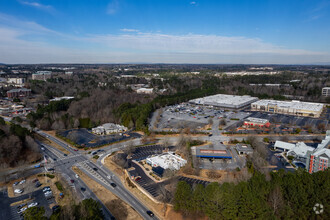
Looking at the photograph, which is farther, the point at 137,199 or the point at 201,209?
the point at 137,199

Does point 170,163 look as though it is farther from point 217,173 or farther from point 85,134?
point 85,134

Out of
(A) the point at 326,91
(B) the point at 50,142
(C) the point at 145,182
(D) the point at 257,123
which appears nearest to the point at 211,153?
(C) the point at 145,182

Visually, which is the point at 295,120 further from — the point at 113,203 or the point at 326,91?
the point at 113,203

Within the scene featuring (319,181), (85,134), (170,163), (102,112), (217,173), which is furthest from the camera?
(102,112)

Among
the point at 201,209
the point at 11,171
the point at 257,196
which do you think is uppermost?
the point at 257,196

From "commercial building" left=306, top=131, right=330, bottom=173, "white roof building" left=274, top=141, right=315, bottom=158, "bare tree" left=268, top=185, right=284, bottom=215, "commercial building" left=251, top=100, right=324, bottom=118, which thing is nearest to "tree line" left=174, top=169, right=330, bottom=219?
"bare tree" left=268, top=185, right=284, bottom=215

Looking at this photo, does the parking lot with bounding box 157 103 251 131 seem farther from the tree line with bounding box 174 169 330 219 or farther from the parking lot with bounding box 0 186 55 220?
the tree line with bounding box 174 169 330 219

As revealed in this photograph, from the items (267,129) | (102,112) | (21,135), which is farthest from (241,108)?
(21,135)

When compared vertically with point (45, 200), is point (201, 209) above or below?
above
